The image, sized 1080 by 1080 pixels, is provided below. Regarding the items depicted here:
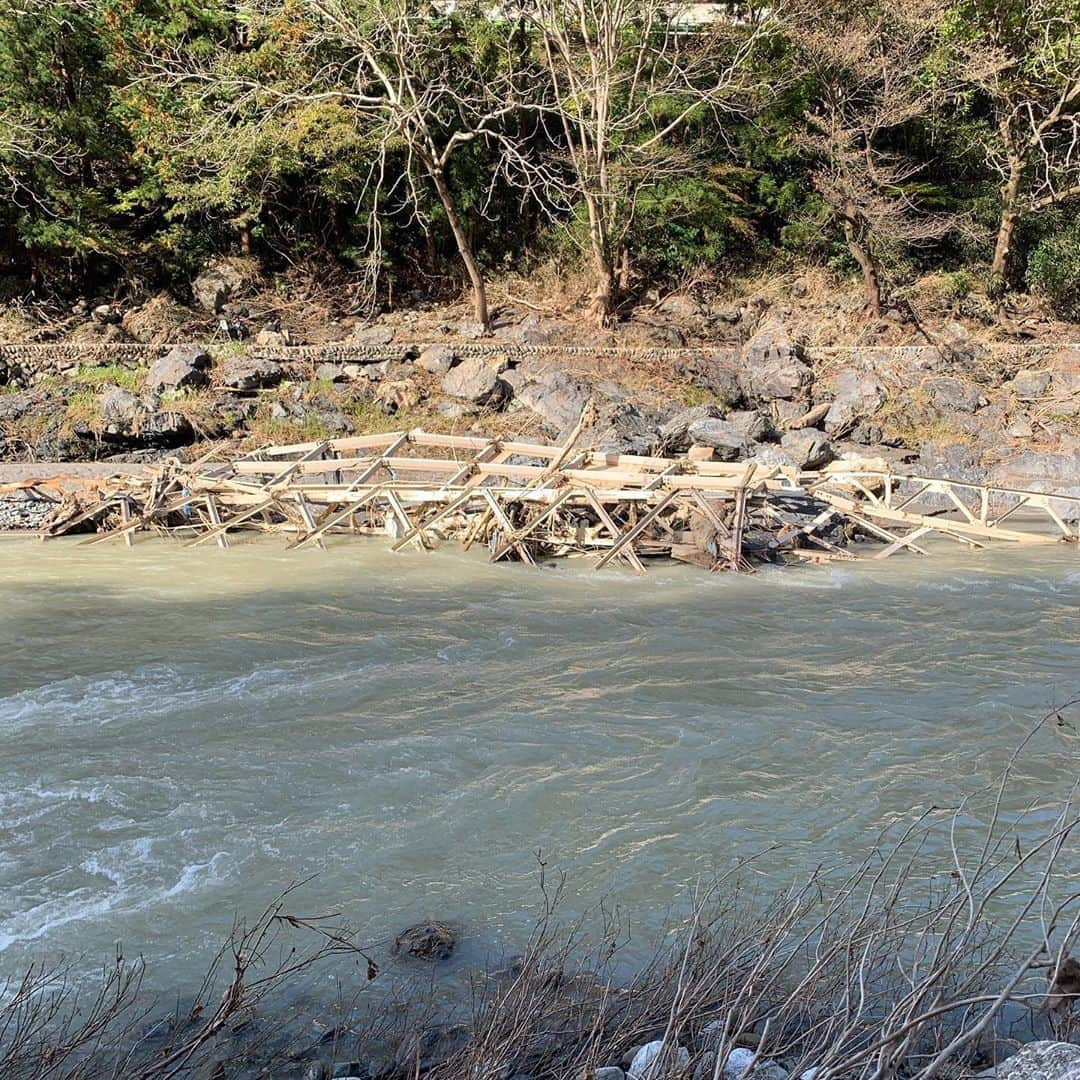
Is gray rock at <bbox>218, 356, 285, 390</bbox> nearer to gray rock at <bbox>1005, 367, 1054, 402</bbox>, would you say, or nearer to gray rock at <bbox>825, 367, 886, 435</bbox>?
gray rock at <bbox>825, 367, 886, 435</bbox>

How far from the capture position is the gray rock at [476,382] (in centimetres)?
1833

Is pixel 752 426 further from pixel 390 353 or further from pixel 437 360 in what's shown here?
pixel 390 353

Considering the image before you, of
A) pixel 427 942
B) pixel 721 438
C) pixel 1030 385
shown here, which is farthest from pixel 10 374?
pixel 1030 385

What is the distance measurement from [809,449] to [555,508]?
5706 millimetres

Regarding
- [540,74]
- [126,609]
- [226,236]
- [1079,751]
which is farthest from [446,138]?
[1079,751]

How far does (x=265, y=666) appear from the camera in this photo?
26.9 ft

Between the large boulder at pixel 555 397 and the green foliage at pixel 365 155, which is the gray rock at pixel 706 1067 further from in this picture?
the green foliage at pixel 365 155

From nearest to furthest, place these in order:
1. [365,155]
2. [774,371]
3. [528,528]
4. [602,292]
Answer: [528,528]
[774,371]
[602,292]
[365,155]

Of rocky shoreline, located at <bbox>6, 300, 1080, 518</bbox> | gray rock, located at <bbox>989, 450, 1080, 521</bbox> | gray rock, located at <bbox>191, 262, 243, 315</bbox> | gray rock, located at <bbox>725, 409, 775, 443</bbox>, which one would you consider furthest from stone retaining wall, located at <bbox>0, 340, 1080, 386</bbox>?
gray rock, located at <bbox>989, 450, 1080, 521</bbox>

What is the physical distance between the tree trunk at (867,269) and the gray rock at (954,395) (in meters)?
3.46

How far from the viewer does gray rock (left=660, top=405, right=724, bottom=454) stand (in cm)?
1602

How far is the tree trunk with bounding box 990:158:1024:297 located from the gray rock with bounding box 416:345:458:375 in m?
12.1

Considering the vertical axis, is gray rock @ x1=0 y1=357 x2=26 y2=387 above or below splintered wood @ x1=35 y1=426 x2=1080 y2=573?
above

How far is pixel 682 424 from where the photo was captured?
1641cm
